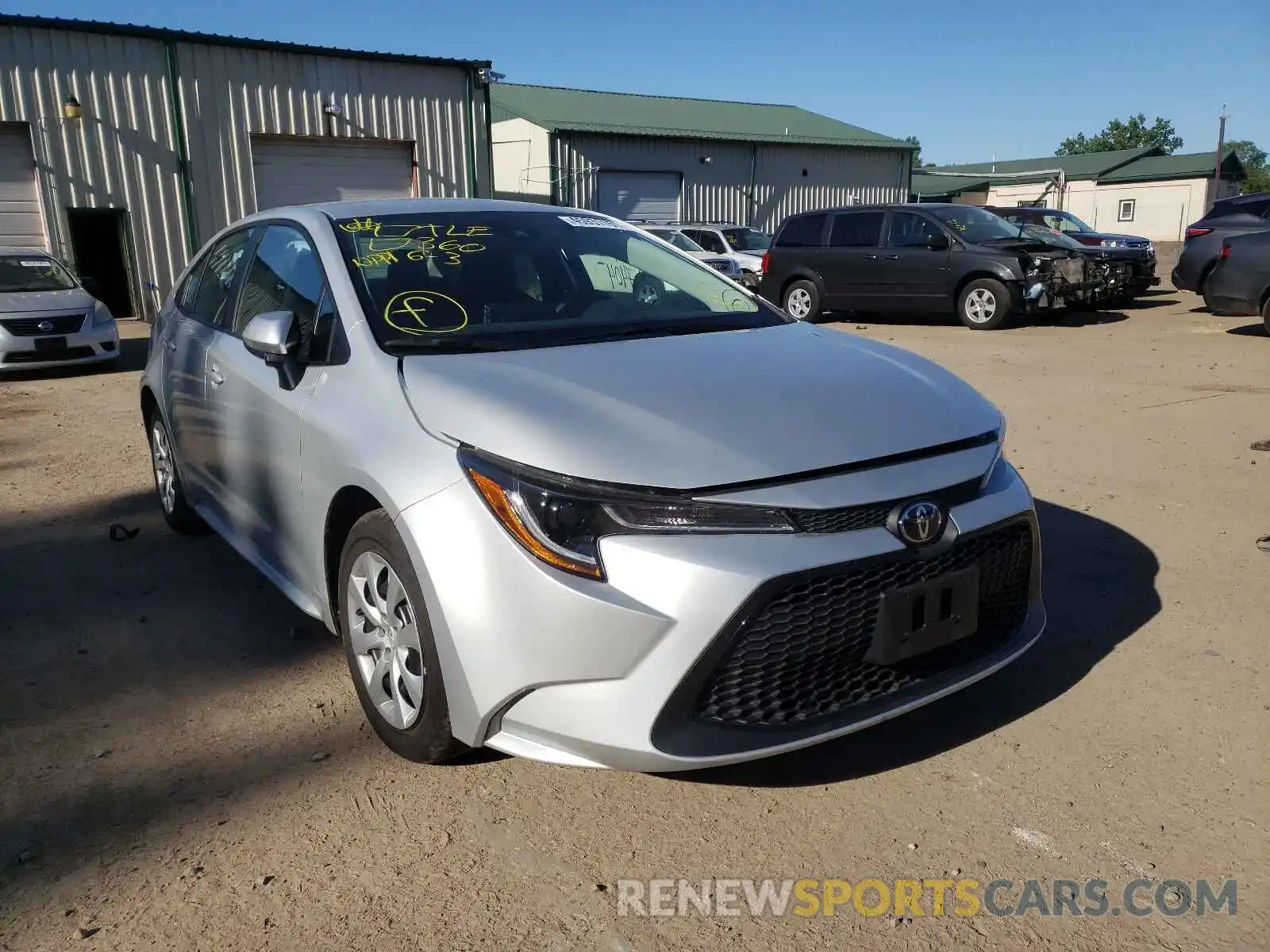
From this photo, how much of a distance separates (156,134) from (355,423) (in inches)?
644

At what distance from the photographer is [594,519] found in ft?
7.52

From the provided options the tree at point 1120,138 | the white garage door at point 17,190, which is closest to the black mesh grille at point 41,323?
the white garage door at point 17,190

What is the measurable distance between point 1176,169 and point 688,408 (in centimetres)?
4888

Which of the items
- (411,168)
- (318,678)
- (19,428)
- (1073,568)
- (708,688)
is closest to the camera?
(708,688)

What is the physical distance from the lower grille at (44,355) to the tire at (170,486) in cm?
681

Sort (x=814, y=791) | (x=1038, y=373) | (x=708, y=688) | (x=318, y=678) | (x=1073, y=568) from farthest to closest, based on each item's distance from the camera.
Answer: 1. (x=1038, y=373)
2. (x=1073, y=568)
3. (x=318, y=678)
4. (x=814, y=791)
5. (x=708, y=688)

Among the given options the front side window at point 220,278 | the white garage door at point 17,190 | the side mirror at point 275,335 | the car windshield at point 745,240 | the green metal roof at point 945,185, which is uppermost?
the green metal roof at point 945,185

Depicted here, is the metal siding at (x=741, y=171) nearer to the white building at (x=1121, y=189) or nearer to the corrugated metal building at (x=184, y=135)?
the corrugated metal building at (x=184, y=135)

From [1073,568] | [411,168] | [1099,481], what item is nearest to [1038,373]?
[1099,481]

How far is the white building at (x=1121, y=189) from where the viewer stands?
42625 millimetres

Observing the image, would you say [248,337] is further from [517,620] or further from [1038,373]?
[1038,373]

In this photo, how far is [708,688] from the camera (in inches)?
89.7

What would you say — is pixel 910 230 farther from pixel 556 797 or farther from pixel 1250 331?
pixel 556 797

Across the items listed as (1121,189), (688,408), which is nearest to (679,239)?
(688,408)
